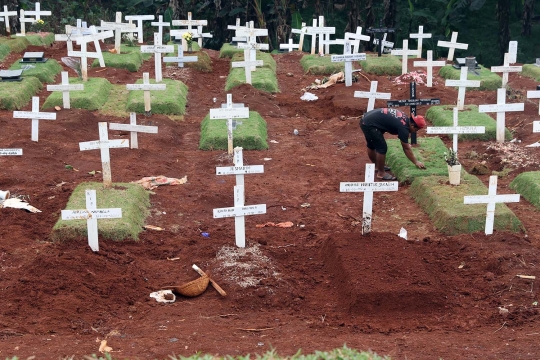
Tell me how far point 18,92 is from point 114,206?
314 inches

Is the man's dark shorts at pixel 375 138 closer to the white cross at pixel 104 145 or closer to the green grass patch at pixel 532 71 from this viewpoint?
the white cross at pixel 104 145

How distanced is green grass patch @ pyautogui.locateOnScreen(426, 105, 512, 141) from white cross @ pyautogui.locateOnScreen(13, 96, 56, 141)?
7623mm

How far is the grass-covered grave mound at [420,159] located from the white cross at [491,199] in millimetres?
2479

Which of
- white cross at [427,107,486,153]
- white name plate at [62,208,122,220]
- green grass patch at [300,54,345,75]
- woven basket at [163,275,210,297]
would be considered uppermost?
white cross at [427,107,486,153]

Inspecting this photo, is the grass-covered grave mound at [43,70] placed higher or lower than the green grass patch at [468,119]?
higher

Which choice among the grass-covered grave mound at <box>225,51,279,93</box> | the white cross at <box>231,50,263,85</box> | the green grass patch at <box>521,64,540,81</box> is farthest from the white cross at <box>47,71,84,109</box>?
the green grass patch at <box>521,64,540,81</box>

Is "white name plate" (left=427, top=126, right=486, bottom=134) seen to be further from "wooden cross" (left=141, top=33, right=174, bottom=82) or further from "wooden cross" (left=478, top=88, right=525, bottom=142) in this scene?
"wooden cross" (left=141, top=33, right=174, bottom=82)

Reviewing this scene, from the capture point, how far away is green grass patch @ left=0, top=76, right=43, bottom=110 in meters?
17.4

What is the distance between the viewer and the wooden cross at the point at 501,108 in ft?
48.0

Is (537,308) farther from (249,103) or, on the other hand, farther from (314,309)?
(249,103)

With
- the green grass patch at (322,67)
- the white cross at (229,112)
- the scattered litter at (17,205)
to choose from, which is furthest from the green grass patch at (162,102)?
the scattered litter at (17,205)

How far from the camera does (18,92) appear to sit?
1798 centimetres

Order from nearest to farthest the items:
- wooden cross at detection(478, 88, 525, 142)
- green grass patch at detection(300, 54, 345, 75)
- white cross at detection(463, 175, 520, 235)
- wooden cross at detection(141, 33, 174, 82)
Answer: white cross at detection(463, 175, 520, 235)
wooden cross at detection(478, 88, 525, 142)
wooden cross at detection(141, 33, 174, 82)
green grass patch at detection(300, 54, 345, 75)

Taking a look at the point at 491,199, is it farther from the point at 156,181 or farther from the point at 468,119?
the point at 468,119
